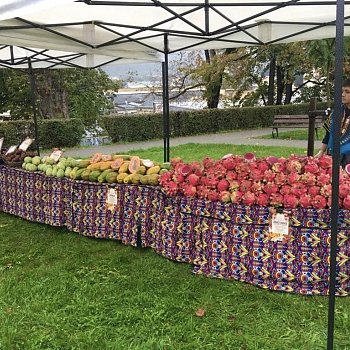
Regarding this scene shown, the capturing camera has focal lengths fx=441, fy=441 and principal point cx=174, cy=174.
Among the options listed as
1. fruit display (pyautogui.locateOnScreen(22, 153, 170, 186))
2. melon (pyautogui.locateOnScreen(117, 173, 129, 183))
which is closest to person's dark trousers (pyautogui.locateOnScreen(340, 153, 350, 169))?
fruit display (pyautogui.locateOnScreen(22, 153, 170, 186))

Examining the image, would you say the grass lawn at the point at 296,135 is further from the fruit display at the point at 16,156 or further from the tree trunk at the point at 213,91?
the fruit display at the point at 16,156

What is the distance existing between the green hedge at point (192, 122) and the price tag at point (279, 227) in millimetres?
11577

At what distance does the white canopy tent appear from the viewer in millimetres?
3934

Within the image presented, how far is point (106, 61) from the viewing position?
267 inches

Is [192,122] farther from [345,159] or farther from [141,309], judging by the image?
[141,309]

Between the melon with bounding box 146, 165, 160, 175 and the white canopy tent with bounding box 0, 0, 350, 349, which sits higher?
the white canopy tent with bounding box 0, 0, 350, 349

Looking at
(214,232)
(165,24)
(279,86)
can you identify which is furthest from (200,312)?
(279,86)

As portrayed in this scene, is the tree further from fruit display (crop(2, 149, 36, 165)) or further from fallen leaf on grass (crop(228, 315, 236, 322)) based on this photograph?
fallen leaf on grass (crop(228, 315, 236, 322))

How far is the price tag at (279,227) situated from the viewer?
3188 millimetres

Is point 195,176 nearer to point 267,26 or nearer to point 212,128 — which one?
point 267,26

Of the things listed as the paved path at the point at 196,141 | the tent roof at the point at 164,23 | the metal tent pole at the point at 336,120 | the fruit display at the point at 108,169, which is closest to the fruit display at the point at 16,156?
the fruit display at the point at 108,169

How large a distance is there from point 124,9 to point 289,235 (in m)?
2.62

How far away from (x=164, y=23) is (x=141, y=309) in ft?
9.08

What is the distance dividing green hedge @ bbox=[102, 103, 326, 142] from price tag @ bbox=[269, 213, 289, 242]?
456 inches
